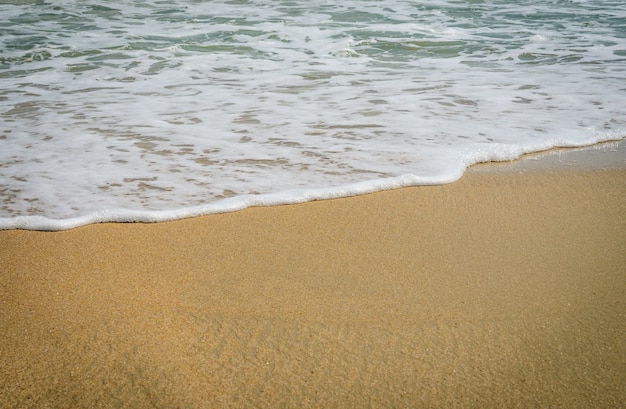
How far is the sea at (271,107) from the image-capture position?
300 cm

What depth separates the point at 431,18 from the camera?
9719 mm

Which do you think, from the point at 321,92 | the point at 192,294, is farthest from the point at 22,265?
the point at 321,92

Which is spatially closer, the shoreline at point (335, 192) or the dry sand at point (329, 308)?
the dry sand at point (329, 308)

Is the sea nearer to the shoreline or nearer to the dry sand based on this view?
the shoreline

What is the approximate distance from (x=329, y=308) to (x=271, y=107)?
2852mm

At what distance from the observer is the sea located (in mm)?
3000

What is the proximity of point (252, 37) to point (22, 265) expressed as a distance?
6.40 metres

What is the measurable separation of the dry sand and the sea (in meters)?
0.37

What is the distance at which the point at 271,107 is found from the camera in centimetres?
450

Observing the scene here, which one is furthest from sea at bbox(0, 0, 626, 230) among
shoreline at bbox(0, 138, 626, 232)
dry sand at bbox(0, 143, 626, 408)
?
dry sand at bbox(0, 143, 626, 408)

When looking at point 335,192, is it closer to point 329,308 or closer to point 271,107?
point 329,308

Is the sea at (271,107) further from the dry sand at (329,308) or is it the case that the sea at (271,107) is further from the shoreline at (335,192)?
the dry sand at (329,308)

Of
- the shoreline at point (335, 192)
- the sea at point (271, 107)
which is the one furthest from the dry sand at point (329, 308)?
the sea at point (271, 107)

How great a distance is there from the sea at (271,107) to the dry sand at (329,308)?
1.21ft
